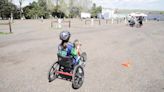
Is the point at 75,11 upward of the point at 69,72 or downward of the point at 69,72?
upward

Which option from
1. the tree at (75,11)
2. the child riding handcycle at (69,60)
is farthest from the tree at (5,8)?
the child riding handcycle at (69,60)

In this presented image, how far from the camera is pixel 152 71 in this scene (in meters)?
7.57

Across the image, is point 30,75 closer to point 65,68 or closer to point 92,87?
point 65,68

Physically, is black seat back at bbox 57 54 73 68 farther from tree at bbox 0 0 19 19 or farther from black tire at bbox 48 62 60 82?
tree at bbox 0 0 19 19

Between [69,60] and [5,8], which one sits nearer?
[69,60]

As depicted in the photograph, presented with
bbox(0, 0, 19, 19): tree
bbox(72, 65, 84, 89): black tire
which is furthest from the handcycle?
bbox(0, 0, 19, 19): tree

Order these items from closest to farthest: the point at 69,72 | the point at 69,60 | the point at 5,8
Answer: the point at 69,60
the point at 69,72
the point at 5,8

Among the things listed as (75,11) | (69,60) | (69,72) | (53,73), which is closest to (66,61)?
(69,60)

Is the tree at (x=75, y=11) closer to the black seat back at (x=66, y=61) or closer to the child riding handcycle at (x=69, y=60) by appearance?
the child riding handcycle at (x=69, y=60)

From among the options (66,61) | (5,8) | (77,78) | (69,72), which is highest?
(5,8)

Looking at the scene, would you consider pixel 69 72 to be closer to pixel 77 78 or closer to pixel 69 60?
pixel 77 78

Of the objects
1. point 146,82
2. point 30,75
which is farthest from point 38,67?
point 146,82

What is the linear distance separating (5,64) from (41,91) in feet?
11.4

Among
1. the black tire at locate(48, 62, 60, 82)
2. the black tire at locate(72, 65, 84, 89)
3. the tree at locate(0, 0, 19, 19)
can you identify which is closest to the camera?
the black tire at locate(72, 65, 84, 89)
